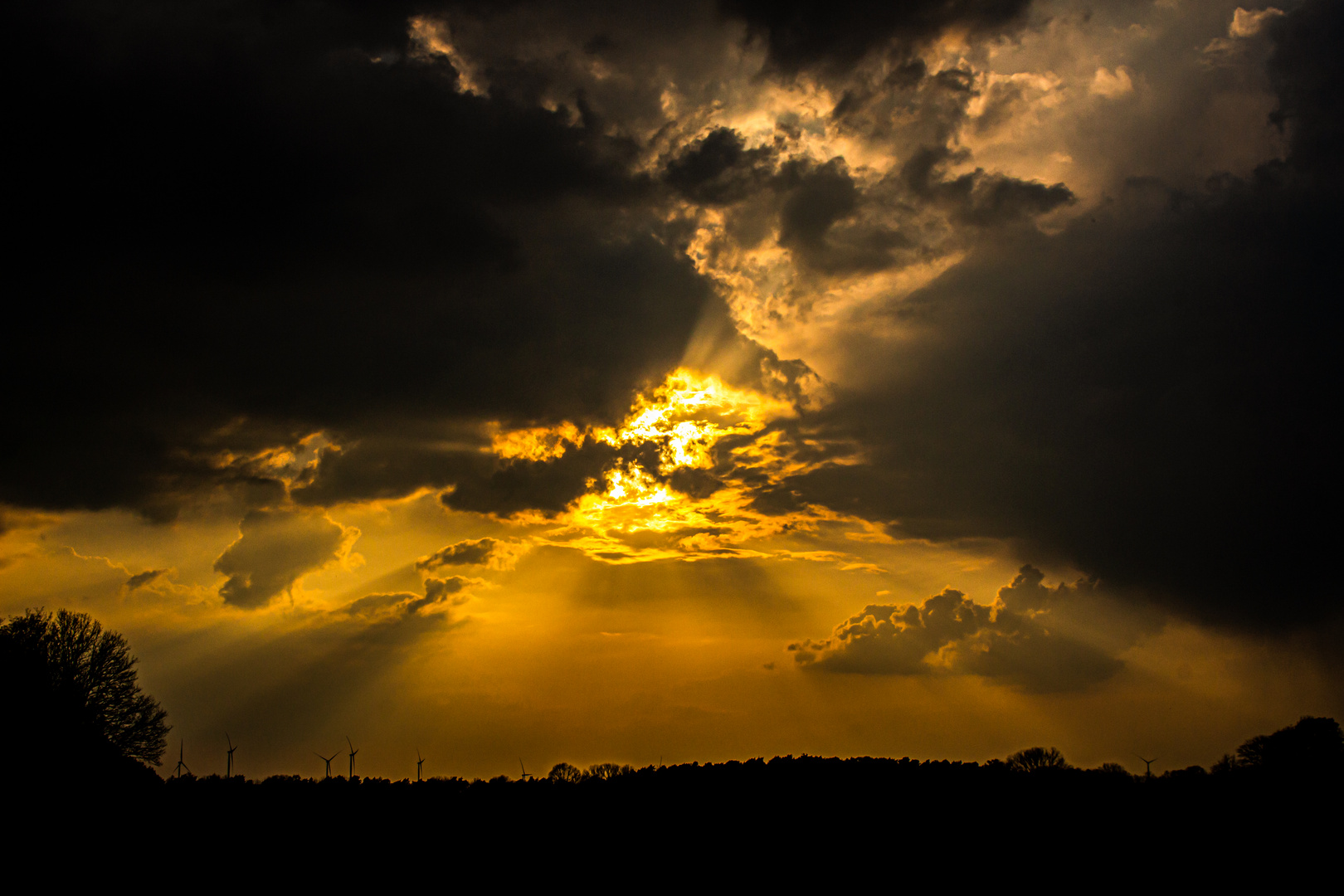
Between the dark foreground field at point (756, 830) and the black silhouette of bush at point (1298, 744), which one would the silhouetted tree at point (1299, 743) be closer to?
the black silhouette of bush at point (1298, 744)

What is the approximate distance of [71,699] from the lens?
83750 millimetres

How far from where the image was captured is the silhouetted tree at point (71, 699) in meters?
74.2

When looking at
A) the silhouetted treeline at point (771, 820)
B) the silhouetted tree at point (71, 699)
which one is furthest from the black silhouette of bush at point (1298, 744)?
the silhouetted tree at point (71, 699)

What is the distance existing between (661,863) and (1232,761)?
10615 centimetres

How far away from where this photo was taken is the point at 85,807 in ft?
194

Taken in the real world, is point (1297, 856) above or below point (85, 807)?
below

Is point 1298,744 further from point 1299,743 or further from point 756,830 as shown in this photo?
point 756,830

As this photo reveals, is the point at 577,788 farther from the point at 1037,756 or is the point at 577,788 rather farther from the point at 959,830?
the point at 1037,756

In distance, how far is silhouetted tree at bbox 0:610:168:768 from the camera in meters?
74.2

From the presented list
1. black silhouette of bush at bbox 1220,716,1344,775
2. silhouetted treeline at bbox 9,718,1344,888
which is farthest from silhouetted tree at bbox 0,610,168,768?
black silhouette of bush at bbox 1220,716,1344,775

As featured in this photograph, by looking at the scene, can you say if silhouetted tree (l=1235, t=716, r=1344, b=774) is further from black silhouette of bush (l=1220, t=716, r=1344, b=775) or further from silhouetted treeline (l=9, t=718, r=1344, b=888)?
silhouetted treeline (l=9, t=718, r=1344, b=888)

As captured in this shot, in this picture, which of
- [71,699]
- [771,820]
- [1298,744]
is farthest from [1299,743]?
[71,699]

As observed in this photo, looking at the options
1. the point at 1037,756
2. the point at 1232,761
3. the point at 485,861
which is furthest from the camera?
the point at 1037,756

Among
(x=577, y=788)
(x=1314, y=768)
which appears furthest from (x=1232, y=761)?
(x=577, y=788)
